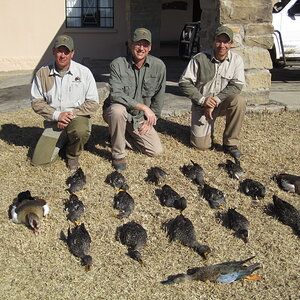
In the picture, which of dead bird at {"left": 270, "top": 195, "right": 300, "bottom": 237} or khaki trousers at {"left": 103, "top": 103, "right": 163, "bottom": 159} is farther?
khaki trousers at {"left": 103, "top": 103, "right": 163, "bottom": 159}

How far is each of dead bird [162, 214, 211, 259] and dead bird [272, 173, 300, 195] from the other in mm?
1490

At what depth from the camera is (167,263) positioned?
3848 mm

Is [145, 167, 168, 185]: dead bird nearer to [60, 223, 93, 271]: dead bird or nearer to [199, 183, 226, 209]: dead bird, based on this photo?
[199, 183, 226, 209]: dead bird

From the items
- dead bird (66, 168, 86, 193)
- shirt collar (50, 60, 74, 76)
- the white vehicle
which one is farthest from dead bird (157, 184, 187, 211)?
the white vehicle

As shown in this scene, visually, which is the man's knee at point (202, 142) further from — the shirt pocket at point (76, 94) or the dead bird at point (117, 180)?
the shirt pocket at point (76, 94)

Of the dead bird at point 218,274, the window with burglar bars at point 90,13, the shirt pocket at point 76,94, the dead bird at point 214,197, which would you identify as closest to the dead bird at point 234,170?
the dead bird at point 214,197

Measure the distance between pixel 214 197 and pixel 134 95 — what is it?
1779 millimetres

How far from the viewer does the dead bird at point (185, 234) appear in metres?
3.95

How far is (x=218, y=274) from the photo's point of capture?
3.56 meters

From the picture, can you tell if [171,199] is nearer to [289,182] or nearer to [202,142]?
[289,182]

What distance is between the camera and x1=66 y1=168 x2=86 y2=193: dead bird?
5026mm

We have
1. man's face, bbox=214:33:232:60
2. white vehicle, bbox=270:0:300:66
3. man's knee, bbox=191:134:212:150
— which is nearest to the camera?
man's face, bbox=214:33:232:60

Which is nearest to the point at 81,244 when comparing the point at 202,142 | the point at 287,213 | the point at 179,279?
the point at 179,279

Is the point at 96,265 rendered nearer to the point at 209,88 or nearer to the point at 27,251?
the point at 27,251
